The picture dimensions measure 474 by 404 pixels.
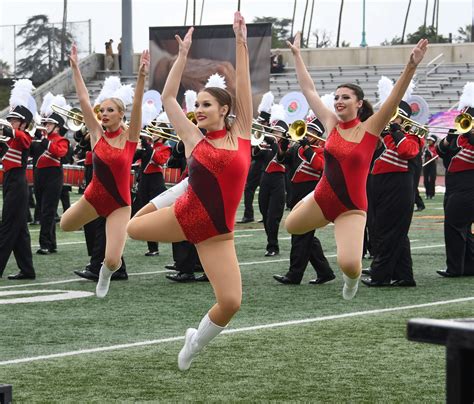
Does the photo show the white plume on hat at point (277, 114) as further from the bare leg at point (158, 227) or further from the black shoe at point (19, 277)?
the bare leg at point (158, 227)

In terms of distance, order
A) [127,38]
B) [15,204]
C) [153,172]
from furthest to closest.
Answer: [127,38], [153,172], [15,204]

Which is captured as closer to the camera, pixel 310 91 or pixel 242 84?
pixel 242 84

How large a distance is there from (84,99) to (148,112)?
12.8 feet

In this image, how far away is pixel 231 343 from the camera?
6.99 meters

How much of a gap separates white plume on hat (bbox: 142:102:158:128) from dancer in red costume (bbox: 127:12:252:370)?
548cm

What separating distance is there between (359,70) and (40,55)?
957 centimetres

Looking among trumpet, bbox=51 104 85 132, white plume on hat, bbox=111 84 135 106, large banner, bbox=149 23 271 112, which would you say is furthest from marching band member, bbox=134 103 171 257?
large banner, bbox=149 23 271 112

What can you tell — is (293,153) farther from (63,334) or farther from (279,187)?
(63,334)

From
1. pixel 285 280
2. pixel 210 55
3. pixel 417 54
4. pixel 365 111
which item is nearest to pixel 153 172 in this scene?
pixel 285 280

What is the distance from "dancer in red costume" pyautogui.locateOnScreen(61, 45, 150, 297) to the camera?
24.2ft

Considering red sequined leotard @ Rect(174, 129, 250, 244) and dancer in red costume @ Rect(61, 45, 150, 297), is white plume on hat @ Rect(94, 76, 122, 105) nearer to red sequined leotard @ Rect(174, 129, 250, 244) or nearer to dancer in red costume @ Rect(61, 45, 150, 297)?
dancer in red costume @ Rect(61, 45, 150, 297)

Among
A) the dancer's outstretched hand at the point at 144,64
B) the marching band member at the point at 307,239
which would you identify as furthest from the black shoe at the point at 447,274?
the dancer's outstretched hand at the point at 144,64

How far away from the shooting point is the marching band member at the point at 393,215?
9.75m

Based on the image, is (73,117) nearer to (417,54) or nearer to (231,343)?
(231,343)
